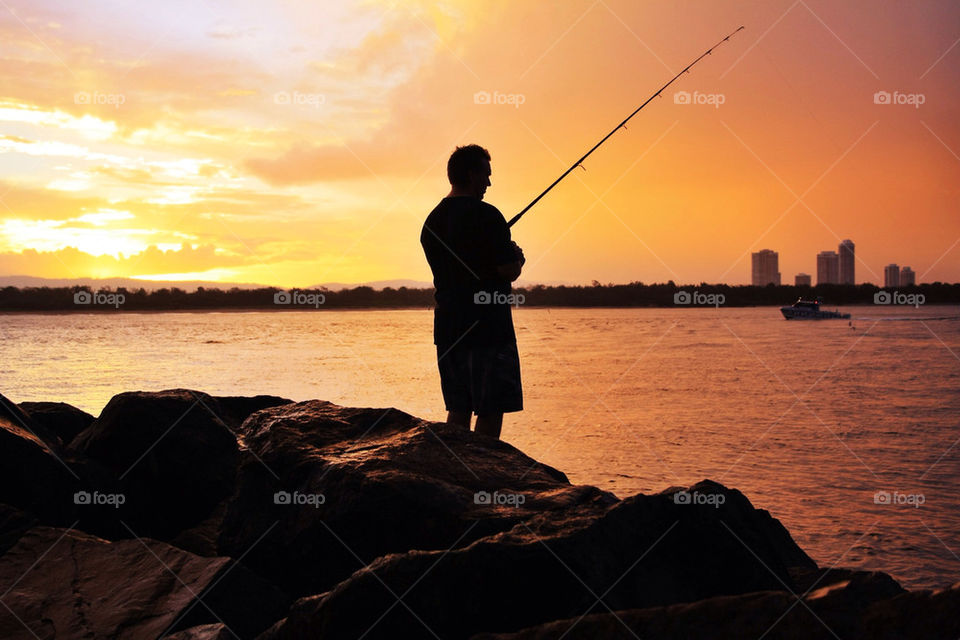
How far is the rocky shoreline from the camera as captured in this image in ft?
8.70

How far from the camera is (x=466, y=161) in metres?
4.87

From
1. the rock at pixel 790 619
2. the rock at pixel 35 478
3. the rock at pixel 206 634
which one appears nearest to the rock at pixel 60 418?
the rock at pixel 35 478

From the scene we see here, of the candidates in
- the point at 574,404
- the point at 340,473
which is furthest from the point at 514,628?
the point at 574,404

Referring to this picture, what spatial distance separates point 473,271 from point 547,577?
2.22 m

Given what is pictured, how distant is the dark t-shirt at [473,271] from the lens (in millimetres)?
4781

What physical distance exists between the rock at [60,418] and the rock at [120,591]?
2.68 meters

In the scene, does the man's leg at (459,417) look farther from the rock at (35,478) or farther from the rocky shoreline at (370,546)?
the rock at (35,478)

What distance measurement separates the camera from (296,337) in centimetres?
3169

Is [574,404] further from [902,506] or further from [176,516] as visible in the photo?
[176,516]

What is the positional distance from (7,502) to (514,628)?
323 cm

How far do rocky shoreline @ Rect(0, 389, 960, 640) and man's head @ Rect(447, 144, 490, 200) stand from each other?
146 cm

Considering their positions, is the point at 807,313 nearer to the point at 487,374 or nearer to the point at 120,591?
the point at 487,374

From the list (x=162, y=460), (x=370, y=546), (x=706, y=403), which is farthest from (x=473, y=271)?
(x=706, y=403)

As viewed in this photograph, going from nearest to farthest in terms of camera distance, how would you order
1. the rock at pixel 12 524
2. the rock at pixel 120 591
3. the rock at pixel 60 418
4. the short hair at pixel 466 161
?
the rock at pixel 120 591, the rock at pixel 12 524, the short hair at pixel 466 161, the rock at pixel 60 418
